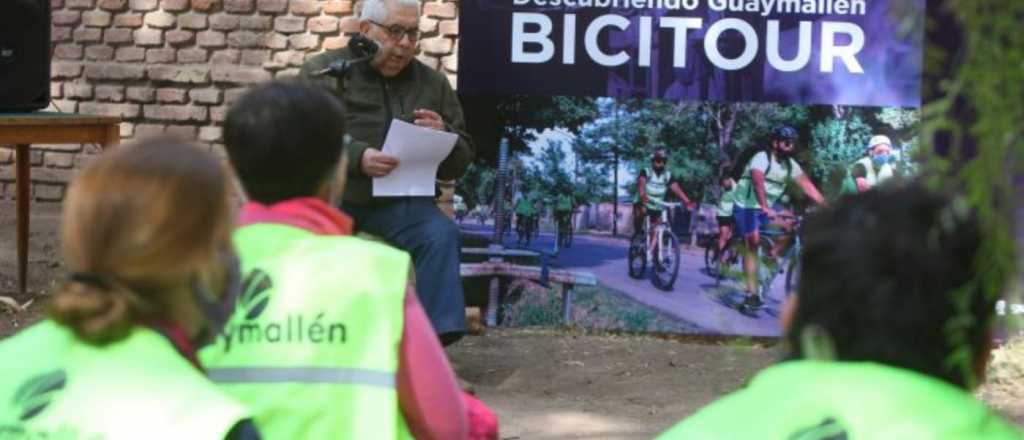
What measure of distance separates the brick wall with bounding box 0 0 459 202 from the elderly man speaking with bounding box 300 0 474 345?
1840mm

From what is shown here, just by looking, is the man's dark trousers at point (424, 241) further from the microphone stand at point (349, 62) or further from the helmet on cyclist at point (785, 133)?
the helmet on cyclist at point (785, 133)

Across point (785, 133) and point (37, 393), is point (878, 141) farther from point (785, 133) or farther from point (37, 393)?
point (37, 393)

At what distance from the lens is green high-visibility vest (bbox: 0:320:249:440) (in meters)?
2.31

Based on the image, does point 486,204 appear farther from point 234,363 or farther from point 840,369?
point 840,369

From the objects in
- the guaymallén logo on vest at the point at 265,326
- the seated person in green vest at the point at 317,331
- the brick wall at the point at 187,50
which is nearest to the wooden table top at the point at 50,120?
the brick wall at the point at 187,50

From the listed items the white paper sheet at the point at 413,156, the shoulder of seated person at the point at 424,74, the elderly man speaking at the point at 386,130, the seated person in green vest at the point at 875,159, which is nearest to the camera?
the white paper sheet at the point at 413,156

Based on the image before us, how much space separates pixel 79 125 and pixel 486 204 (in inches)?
70.0

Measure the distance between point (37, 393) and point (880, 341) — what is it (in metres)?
1.06

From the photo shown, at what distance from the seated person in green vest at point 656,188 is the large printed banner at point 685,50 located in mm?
310

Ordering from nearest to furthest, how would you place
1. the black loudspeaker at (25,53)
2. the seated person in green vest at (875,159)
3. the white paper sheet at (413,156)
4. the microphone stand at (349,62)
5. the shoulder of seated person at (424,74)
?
the microphone stand at (349,62) → the white paper sheet at (413,156) → the shoulder of seated person at (424,74) → the seated person in green vest at (875,159) → the black loudspeaker at (25,53)

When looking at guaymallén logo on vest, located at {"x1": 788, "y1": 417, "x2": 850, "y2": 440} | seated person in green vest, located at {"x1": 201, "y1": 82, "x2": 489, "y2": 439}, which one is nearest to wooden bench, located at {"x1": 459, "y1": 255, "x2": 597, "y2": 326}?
seated person in green vest, located at {"x1": 201, "y1": 82, "x2": 489, "y2": 439}

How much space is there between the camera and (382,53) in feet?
21.2

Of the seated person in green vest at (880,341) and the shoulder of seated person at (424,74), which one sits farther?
the shoulder of seated person at (424,74)

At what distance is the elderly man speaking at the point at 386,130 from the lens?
21.0 feet
